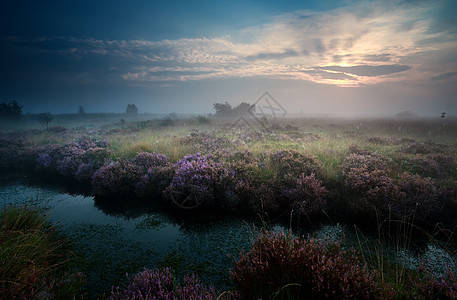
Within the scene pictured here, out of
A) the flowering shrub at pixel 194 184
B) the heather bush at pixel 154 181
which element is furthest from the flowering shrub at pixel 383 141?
the heather bush at pixel 154 181

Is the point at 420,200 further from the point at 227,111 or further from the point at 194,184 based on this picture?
the point at 227,111

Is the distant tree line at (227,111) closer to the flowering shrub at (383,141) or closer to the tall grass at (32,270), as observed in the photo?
the flowering shrub at (383,141)

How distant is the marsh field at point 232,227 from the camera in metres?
3.09

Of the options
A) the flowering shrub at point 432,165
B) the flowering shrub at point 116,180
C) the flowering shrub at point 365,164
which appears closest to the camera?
the flowering shrub at point 365,164

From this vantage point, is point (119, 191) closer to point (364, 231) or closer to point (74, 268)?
point (74, 268)

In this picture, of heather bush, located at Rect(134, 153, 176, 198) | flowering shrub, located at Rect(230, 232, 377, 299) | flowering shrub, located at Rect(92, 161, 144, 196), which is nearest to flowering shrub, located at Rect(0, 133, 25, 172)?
flowering shrub, located at Rect(92, 161, 144, 196)

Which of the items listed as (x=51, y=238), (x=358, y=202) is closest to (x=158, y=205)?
(x=51, y=238)

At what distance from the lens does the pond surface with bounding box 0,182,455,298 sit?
408cm

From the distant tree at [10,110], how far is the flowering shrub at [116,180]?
4391 centimetres

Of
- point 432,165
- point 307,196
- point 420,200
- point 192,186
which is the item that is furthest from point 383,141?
point 192,186

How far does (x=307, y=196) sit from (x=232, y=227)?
2583 millimetres

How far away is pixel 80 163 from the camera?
10500mm

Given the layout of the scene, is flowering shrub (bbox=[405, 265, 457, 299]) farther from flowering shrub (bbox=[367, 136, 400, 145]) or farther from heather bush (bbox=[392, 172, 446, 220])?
flowering shrub (bbox=[367, 136, 400, 145])

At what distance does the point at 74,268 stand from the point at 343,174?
8240mm
